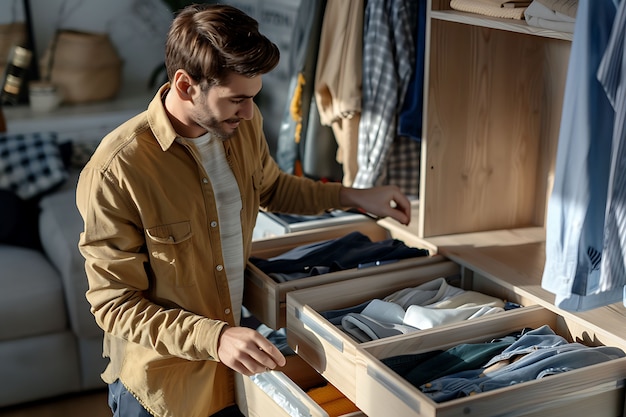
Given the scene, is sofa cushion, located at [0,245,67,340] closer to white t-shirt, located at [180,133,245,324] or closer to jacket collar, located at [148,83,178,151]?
white t-shirt, located at [180,133,245,324]

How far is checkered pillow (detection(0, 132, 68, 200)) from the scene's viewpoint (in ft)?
10.8

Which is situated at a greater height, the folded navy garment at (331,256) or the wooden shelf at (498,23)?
the wooden shelf at (498,23)

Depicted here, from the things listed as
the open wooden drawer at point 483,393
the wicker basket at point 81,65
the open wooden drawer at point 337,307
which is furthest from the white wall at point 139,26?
the open wooden drawer at point 483,393

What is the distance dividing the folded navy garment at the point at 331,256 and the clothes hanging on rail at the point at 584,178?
553mm

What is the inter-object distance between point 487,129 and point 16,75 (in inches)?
95.0

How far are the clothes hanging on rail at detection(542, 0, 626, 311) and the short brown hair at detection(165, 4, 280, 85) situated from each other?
0.58 metres

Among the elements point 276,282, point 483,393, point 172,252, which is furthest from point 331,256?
point 483,393

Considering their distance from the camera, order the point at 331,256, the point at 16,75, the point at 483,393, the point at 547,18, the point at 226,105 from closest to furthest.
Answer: the point at 483,393, the point at 226,105, the point at 547,18, the point at 331,256, the point at 16,75

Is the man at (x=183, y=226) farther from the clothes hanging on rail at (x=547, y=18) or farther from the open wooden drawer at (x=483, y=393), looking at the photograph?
the clothes hanging on rail at (x=547, y=18)

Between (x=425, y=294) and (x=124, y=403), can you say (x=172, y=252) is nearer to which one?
(x=124, y=403)

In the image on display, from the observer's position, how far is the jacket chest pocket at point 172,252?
171cm

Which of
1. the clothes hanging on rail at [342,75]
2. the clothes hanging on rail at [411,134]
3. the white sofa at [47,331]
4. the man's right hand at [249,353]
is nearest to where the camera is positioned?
the man's right hand at [249,353]

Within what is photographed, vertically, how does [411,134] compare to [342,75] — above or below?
below

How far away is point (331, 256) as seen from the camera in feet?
7.00
